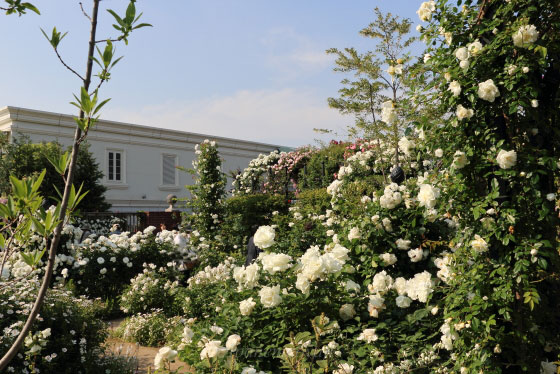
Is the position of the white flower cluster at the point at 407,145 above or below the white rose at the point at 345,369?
above

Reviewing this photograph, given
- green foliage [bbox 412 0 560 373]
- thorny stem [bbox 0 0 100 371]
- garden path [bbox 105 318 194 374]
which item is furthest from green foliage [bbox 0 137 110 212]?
thorny stem [bbox 0 0 100 371]

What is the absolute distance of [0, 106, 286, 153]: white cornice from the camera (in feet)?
64.5

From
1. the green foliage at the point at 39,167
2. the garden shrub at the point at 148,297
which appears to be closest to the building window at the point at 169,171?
the green foliage at the point at 39,167

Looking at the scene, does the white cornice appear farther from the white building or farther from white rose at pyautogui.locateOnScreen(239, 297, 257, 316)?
white rose at pyautogui.locateOnScreen(239, 297, 257, 316)

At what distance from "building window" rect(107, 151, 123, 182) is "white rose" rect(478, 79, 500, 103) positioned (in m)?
21.4

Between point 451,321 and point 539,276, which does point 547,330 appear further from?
point 451,321

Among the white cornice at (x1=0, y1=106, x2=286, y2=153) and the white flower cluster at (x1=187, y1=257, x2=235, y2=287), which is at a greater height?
the white cornice at (x1=0, y1=106, x2=286, y2=153)

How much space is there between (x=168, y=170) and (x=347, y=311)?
22.6 metres

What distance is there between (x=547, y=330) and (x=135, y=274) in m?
6.86

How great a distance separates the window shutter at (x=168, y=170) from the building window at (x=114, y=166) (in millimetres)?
2514

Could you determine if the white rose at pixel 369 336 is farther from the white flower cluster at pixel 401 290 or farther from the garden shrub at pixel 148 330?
the garden shrub at pixel 148 330

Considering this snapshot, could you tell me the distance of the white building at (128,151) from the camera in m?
20.0

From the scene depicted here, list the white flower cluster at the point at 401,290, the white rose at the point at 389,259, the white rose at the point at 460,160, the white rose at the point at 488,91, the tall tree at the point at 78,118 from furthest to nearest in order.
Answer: the white rose at the point at 389,259 → the white flower cluster at the point at 401,290 → the white rose at the point at 460,160 → the white rose at the point at 488,91 → the tall tree at the point at 78,118

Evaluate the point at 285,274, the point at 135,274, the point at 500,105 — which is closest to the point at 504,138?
the point at 500,105
